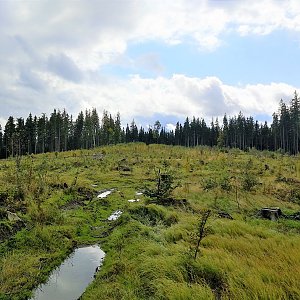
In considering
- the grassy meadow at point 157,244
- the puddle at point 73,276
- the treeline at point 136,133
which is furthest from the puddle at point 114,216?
the treeline at point 136,133

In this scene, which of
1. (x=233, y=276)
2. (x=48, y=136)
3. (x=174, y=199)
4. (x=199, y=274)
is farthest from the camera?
(x=48, y=136)

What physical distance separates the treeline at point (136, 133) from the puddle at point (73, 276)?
2502 inches

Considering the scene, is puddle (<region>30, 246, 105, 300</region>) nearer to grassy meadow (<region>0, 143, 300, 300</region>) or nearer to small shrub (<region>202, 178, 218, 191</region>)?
grassy meadow (<region>0, 143, 300, 300</region>)

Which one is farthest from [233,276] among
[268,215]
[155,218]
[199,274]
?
[268,215]

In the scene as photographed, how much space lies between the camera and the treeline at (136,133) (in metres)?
80.8

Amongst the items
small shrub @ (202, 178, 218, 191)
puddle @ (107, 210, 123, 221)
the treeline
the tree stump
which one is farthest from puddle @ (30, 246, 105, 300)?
the treeline

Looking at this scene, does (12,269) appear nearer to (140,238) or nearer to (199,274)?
(140,238)

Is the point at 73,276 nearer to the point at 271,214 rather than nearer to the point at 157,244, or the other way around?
the point at 157,244

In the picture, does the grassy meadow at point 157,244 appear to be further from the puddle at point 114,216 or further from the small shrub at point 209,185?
the small shrub at point 209,185

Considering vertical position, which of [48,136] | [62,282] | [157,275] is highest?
[48,136]

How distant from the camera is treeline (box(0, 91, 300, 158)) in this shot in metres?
80.8

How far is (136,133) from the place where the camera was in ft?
387

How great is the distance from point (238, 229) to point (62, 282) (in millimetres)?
5645

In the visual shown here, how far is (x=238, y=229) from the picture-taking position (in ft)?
33.6
